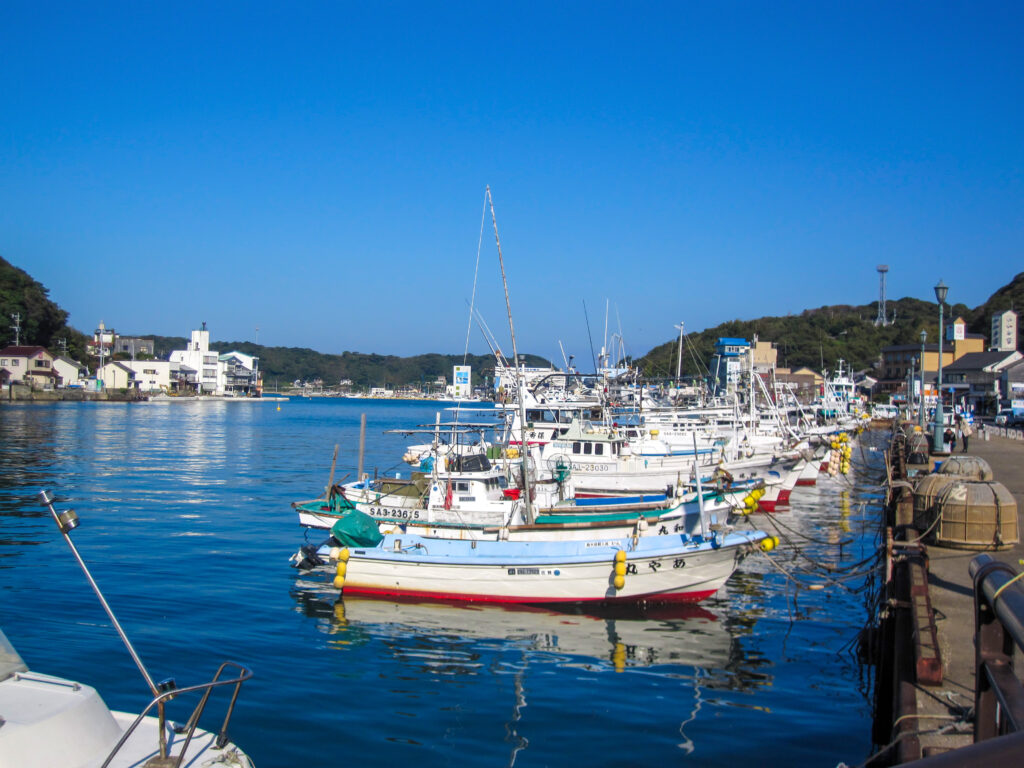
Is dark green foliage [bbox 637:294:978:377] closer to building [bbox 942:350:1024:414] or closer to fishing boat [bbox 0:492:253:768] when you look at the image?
building [bbox 942:350:1024:414]

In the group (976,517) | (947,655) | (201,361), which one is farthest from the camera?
(201,361)

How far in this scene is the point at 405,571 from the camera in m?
17.5

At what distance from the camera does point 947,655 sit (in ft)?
29.4

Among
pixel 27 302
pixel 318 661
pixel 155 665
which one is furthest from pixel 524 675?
pixel 27 302

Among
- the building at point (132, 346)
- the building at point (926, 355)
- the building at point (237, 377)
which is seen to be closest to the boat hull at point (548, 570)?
the building at point (926, 355)

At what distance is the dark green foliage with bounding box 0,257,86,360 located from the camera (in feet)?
407

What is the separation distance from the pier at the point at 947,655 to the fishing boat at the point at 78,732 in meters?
5.16

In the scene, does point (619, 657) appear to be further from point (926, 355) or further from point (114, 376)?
point (114, 376)

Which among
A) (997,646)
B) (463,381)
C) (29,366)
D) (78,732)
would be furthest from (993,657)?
(29,366)

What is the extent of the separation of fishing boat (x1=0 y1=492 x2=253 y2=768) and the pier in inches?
203

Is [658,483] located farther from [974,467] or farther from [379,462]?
[379,462]

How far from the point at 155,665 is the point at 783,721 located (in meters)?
10.5

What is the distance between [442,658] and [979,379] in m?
99.4

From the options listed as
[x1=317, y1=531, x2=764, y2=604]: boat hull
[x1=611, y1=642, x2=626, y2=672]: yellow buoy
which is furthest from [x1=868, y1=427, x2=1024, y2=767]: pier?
[x1=611, y1=642, x2=626, y2=672]: yellow buoy
